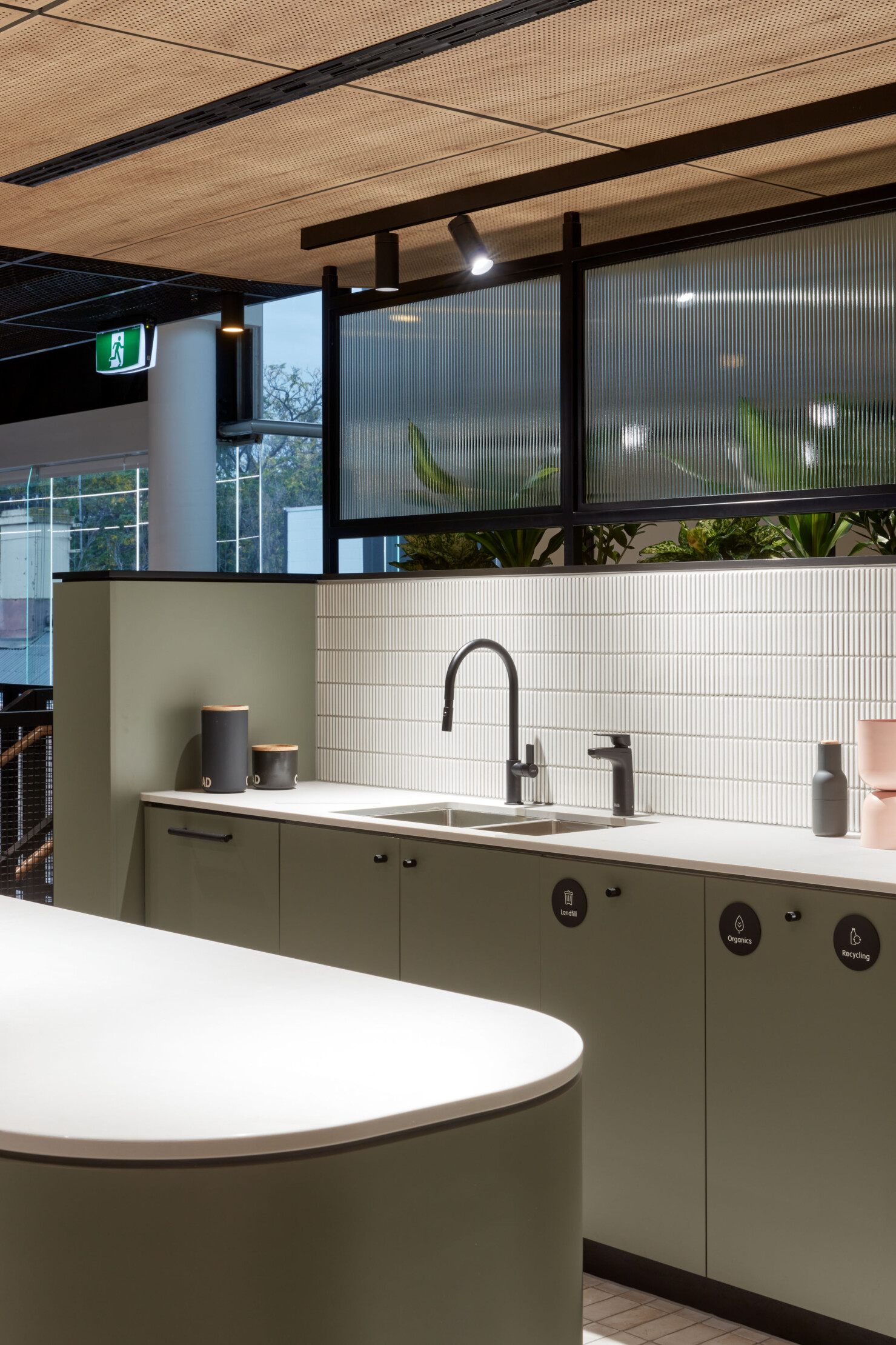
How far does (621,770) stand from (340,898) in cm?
79

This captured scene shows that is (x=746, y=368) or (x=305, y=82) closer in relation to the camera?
(x=305, y=82)

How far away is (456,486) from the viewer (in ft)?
15.0

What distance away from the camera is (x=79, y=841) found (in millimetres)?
4602

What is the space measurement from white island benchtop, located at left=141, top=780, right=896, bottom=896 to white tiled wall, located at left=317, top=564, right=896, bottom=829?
104mm

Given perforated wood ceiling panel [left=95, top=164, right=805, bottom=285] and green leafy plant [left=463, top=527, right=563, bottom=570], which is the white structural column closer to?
perforated wood ceiling panel [left=95, top=164, right=805, bottom=285]

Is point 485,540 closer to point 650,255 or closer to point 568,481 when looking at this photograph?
point 568,481

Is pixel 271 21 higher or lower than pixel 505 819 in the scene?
higher

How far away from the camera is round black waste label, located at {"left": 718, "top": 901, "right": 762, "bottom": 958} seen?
119 inches

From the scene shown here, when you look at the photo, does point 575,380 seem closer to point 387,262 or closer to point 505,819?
point 387,262

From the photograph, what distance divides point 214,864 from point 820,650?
1.77 metres

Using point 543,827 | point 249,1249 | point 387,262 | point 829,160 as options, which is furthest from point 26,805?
point 249,1249

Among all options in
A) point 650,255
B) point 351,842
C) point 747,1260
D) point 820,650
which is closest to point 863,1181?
point 747,1260

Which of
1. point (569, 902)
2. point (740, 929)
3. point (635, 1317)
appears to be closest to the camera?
point (740, 929)

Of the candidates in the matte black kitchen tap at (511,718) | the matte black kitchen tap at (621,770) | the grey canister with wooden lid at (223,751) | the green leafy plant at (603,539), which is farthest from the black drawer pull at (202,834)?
the green leafy plant at (603,539)
